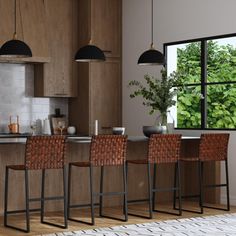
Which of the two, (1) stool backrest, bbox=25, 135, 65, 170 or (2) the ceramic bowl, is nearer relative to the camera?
(1) stool backrest, bbox=25, 135, 65, 170

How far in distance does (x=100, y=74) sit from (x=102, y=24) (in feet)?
2.71

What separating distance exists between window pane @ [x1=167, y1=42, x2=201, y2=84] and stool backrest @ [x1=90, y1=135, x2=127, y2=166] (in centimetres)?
235

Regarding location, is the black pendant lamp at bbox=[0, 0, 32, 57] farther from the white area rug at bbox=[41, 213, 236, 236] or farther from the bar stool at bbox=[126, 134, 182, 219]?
the white area rug at bbox=[41, 213, 236, 236]

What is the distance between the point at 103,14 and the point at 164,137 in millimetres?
3447

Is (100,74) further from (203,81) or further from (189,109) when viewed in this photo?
(203,81)

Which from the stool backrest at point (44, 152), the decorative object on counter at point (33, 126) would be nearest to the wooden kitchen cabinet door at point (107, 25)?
the decorative object on counter at point (33, 126)

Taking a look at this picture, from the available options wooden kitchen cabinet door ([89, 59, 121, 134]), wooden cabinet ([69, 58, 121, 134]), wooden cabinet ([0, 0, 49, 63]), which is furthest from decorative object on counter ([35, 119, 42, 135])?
wooden cabinet ([0, 0, 49, 63])

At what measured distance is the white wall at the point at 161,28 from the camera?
28.1 feet

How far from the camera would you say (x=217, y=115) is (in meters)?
8.96

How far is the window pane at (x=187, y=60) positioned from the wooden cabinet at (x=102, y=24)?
3.60 feet

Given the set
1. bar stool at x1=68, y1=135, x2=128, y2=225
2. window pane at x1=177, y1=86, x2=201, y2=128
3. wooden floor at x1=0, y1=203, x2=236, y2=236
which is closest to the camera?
wooden floor at x1=0, y1=203, x2=236, y2=236

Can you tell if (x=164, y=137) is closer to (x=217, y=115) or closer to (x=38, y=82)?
(x=217, y=115)

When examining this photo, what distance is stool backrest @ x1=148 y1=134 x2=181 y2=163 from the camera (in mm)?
7305

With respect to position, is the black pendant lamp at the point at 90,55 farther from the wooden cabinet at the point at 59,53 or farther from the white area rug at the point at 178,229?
the white area rug at the point at 178,229
